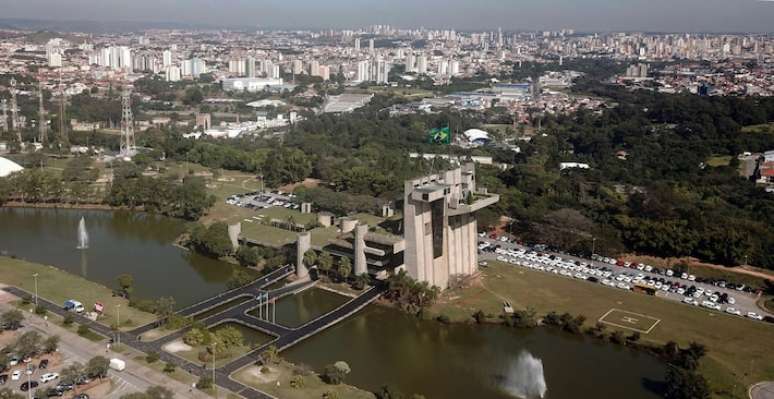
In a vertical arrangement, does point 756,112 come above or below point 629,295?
above

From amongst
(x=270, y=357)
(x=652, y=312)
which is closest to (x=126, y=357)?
(x=270, y=357)

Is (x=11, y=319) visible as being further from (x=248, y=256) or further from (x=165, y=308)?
(x=248, y=256)

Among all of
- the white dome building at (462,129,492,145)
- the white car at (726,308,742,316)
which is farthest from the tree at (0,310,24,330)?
the white dome building at (462,129,492,145)

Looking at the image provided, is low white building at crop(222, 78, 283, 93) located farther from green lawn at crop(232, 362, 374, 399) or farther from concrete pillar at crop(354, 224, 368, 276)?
green lawn at crop(232, 362, 374, 399)

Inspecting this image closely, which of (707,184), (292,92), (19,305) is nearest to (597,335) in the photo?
(19,305)

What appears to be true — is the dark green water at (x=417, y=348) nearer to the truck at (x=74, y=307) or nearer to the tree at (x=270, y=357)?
the tree at (x=270, y=357)

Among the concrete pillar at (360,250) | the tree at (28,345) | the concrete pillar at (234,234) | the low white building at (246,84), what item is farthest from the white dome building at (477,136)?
the tree at (28,345)

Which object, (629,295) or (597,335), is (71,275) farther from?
(629,295)
